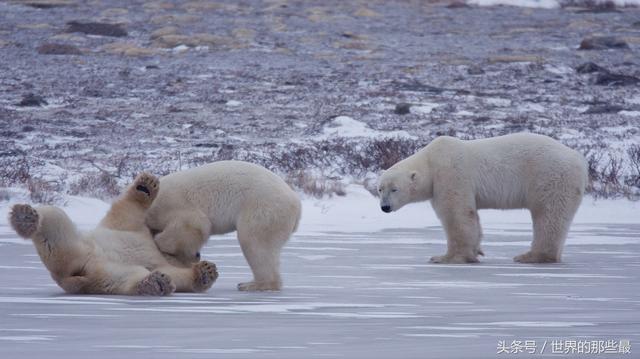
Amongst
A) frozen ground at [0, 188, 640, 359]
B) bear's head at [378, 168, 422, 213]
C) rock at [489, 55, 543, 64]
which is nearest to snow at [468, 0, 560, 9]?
rock at [489, 55, 543, 64]

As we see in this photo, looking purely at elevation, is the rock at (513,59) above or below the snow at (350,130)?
below

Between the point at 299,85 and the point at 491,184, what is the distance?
16032 mm

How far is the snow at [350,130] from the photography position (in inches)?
734

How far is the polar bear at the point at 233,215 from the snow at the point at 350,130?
474 inches

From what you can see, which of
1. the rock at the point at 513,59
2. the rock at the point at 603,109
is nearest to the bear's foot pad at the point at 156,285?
the rock at the point at 603,109

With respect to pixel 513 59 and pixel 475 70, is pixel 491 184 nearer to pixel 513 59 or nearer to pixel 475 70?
pixel 475 70

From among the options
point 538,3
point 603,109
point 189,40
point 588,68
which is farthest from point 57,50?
point 538,3

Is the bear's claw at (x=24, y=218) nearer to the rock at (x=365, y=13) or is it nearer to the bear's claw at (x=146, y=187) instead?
the bear's claw at (x=146, y=187)

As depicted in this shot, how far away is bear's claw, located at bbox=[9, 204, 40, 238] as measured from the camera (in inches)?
213

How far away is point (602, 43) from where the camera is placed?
30453 mm

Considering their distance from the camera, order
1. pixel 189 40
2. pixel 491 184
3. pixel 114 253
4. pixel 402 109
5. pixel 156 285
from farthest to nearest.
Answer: pixel 189 40 < pixel 402 109 < pixel 491 184 < pixel 114 253 < pixel 156 285

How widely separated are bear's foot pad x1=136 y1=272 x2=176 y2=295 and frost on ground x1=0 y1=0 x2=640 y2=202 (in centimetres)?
543

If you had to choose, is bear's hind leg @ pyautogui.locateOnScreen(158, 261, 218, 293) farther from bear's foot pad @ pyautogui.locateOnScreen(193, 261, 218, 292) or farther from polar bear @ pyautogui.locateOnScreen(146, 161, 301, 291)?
polar bear @ pyautogui.locateOnScreen(146, 161, 301, 291)

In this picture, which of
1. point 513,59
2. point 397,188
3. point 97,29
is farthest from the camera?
point 97,29
